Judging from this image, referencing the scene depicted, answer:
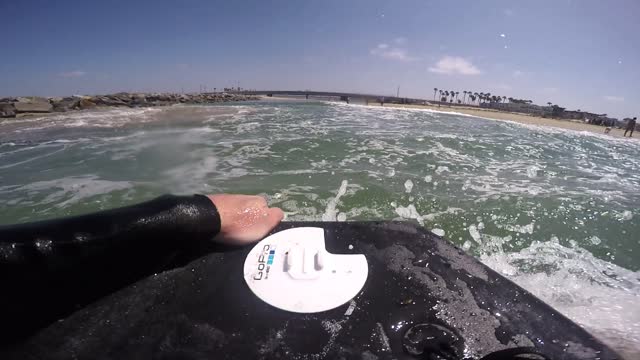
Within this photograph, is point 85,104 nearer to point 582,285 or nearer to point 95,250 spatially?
point 95,250

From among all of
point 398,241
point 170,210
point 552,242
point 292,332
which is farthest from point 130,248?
point 552,242

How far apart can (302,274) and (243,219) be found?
0.53 metres

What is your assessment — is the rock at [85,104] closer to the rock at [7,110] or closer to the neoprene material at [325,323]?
the rock at [7,110]

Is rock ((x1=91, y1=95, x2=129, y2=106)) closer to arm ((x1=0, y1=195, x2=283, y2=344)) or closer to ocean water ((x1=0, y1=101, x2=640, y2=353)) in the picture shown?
ocean water ((x1=0, y1=101, x2=640, y2=353))

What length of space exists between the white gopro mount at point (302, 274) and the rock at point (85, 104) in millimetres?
31673

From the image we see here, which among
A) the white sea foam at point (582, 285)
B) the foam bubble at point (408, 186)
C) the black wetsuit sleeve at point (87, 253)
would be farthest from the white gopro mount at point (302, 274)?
the foam bubble at point (408, 186)

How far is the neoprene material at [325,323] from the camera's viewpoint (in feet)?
3.64

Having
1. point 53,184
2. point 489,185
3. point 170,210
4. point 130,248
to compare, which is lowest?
point 53,184

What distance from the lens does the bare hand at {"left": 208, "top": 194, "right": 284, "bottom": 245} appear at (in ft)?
5.70

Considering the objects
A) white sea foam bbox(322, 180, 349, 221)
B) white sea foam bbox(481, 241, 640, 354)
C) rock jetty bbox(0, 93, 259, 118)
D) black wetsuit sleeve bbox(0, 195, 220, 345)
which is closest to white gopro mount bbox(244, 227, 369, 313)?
black wetsuit sleeve bbox(0, 195, 220, 345)

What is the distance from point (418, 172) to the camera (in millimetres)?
5996

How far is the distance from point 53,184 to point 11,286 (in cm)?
524

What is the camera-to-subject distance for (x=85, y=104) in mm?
27172

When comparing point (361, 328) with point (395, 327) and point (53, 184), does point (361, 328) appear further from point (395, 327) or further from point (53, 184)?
point (53, 184)
